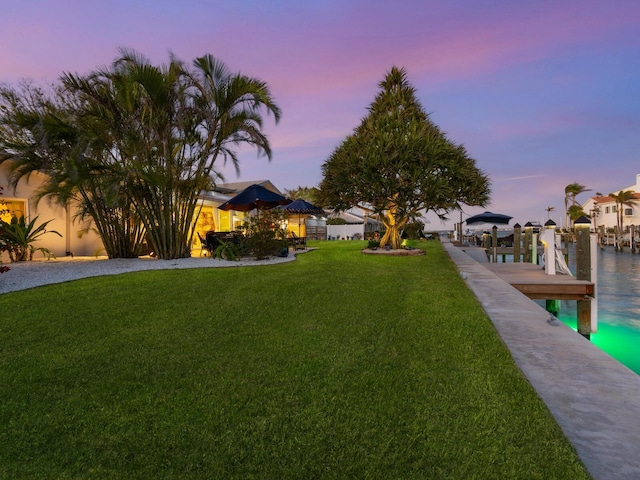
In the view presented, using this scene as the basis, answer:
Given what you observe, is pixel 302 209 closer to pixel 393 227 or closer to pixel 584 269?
pixel 393 227

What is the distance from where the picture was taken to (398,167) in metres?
15.1

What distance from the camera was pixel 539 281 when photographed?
868 centimetres

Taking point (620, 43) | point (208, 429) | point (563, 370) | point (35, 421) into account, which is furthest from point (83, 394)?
point (620, 43)

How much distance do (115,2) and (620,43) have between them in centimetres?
1962

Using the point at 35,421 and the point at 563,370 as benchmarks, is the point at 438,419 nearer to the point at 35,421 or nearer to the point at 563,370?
the point at 563,370

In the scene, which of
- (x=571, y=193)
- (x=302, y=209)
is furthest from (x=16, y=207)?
(x=571, y=193)

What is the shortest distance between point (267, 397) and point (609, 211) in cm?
6554

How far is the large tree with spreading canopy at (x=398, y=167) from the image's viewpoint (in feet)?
49.5

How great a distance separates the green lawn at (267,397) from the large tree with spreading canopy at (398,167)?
1107cm

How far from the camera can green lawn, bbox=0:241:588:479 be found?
1.85 m

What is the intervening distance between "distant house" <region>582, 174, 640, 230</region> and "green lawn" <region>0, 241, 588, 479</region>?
189 ft

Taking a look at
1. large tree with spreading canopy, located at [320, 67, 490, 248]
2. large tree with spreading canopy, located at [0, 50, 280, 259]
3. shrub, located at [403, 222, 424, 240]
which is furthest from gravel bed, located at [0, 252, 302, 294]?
shrub, located at [403, 222, 424, 240]

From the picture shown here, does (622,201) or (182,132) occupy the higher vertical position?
(622,201)

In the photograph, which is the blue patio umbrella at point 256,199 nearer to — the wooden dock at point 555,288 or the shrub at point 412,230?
the wooden dock at point 555,288
